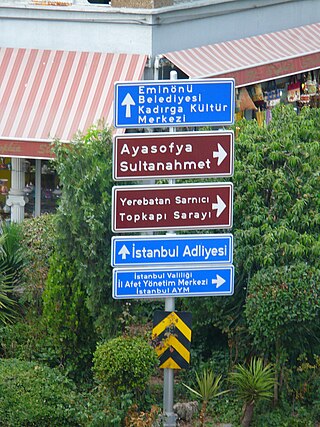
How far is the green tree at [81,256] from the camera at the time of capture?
49.5 ft

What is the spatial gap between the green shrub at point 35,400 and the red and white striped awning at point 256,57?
8.26 m

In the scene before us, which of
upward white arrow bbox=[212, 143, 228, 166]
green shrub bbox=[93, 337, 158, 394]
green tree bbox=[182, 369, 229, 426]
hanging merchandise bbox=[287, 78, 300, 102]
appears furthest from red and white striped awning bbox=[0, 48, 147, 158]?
upward white arrow bbox=[212, 143, 228, 166]

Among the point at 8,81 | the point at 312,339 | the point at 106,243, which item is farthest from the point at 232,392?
the point at 8,81

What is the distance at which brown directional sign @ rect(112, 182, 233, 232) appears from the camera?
43.9 ft

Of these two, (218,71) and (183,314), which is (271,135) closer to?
(183,314)

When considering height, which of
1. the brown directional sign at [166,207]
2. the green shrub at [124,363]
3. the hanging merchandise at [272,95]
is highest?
the hanging merchandise at [272,95]

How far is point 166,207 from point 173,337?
1426 millimetres

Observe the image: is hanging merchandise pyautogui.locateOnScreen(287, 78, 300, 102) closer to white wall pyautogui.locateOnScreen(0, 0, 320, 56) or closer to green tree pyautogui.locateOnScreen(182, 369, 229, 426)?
white wall pyautogui.locateOnScreen(0, 0, 320, 56)

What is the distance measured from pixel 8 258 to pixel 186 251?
391cm

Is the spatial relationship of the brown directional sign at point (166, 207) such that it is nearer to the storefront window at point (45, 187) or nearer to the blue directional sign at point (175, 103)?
the blue directional sign at point (175, 103)

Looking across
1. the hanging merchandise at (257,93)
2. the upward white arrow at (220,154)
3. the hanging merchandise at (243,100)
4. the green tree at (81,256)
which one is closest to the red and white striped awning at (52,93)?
the hanging merchandise at (243,100)

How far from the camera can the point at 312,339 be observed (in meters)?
15.1

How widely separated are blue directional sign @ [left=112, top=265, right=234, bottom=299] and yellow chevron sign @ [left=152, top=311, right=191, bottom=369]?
1.40ft

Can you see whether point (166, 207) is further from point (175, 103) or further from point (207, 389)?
point (207, 389)
